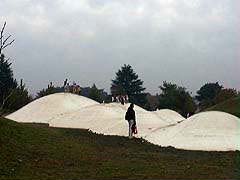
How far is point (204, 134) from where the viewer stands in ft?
82.6

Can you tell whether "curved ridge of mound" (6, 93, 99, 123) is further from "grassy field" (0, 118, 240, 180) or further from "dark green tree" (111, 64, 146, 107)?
"dark green tree" (111, 64, 146, 107)

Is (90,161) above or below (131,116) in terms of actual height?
below

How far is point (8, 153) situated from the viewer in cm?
1570

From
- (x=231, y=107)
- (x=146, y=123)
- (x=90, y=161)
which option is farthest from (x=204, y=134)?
(x=231, y=107)

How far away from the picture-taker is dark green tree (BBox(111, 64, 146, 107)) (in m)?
85.5

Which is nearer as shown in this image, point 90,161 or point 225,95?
point 90,161

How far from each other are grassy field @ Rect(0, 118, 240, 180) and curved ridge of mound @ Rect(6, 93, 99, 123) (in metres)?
19.5

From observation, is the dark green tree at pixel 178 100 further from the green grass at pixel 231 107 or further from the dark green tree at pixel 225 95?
the green grass at pixel 231 107

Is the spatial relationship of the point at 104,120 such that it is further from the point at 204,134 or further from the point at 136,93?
the point at 136,93

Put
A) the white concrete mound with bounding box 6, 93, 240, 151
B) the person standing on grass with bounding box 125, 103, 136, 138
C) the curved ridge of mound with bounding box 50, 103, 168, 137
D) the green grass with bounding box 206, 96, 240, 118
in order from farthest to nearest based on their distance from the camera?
1. the green grass with bounding box 206, 96, 240, 118
2. the curved ridge of mound with bounding box 50, 103, 168, 137
3. the white concrete mound with bounding box 6, 93, 240, 151
4. the person standing on grass with bounding box 125, 103, 136, 138

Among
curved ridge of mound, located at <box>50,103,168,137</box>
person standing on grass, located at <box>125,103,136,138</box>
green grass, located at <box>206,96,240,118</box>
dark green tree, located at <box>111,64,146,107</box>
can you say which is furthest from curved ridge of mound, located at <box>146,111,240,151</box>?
dark green tree, located at <box>111,64,146,107</box>

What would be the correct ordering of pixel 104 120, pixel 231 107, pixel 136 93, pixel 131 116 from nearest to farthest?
pixel 131 116
pixel 104 120
pixel 231 107
pixel 136 93

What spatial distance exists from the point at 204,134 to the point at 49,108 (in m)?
20.0

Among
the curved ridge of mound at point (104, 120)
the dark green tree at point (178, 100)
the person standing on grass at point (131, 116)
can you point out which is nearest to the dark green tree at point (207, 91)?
the dark green tree at point (178, 100)
